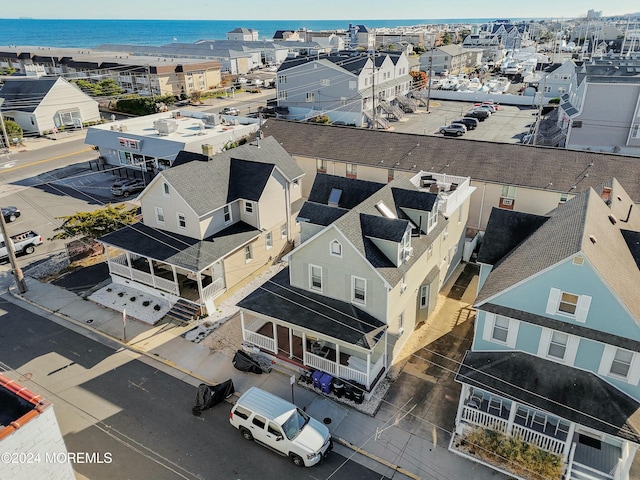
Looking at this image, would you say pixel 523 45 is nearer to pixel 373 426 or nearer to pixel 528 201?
pixel 528 201

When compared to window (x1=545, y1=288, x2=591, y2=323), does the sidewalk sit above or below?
below

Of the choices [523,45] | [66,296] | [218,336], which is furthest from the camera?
[523,45]

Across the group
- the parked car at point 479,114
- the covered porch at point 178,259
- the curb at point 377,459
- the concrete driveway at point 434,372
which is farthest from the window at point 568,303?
the parked car at point 479,114

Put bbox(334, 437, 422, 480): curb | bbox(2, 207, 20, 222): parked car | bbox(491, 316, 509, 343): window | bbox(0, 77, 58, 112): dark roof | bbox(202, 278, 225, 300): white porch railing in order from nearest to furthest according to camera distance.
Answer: bbox(334, 437, 422, 480): curb → bbox(491, 316, 509, 343): window → bbox(202, 278, 225, 300): white porch railing → bbox(2, 207, 20, 222): parked car → bbox(0, 77, 58, 112): dark roof

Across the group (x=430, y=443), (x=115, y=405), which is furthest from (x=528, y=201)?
(x=115, y=405)

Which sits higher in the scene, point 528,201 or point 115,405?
point 528,201

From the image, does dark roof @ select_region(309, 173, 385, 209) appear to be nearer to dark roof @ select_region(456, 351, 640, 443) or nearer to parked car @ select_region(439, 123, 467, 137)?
dark roof @ select_region(456, 351, 640, 443)

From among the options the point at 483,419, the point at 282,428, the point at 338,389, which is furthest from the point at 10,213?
the point at 483,419

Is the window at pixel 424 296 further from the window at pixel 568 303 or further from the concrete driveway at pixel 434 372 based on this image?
the window at pixel 568 303

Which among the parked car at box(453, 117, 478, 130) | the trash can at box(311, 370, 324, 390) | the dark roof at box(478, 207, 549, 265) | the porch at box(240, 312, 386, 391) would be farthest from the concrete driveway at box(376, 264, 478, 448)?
the parked car at box(453, 117, 478, 130)
